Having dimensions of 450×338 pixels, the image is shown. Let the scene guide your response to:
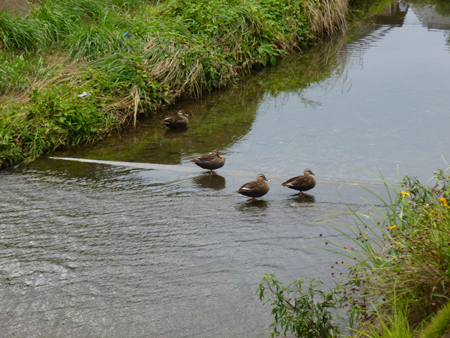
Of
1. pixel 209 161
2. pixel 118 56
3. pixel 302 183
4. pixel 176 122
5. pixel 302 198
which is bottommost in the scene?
pixel 302 198

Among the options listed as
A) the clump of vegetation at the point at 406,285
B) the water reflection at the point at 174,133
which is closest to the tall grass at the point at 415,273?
the clump of vegetation at the point at 406,285

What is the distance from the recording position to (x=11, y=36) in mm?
11625

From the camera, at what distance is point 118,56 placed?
11.2 m

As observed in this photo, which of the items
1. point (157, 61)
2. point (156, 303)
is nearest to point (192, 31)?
point (157, 61)

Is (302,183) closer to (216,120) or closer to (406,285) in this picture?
(406,285)

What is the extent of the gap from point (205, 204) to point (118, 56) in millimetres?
5541

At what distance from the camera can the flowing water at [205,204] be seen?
193 inches

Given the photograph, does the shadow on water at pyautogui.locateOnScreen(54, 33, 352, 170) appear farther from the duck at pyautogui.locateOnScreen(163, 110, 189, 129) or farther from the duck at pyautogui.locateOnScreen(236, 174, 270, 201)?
the duck at pyautogui.locateOnScreen(236, 174, 270, 201)

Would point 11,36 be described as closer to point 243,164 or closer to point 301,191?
point 243,164

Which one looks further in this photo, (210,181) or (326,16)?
(326,16)

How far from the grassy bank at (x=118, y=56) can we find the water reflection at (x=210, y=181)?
2691mm

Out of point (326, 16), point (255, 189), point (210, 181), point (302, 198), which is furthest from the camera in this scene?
point (326, 16)

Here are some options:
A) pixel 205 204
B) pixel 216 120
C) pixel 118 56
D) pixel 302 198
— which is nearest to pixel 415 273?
pixel 302 198

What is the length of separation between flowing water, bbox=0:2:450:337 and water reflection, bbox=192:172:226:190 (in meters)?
0.03
